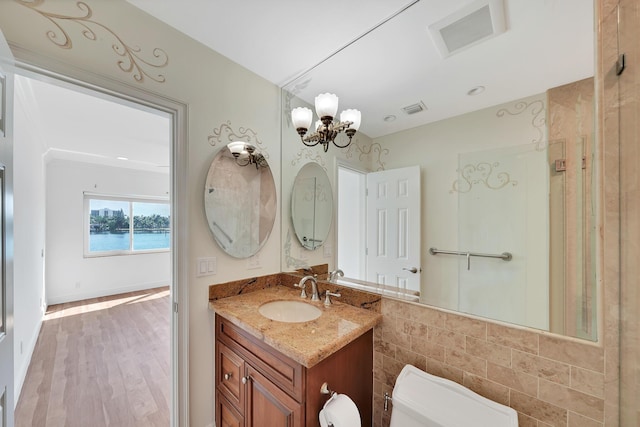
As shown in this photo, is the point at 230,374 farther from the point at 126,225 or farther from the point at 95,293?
the point at 126,225

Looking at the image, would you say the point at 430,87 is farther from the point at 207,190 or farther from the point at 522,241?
the point at 207,190

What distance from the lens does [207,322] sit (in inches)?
60.0

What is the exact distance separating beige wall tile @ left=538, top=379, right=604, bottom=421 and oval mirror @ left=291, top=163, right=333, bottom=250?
51.3 inches

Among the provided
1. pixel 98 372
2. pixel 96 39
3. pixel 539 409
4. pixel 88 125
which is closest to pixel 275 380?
pixel 539 409

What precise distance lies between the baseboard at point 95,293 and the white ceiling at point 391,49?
5177 mm

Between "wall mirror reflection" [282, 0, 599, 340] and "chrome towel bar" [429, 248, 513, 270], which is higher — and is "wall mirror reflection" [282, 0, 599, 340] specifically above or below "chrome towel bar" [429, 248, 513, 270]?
above

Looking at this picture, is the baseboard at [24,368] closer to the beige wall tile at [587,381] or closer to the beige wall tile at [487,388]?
the beige wall tile at [487,388]

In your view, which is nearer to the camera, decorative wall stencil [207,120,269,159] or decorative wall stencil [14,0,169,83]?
decorative wall stencil [14,0,169,83]

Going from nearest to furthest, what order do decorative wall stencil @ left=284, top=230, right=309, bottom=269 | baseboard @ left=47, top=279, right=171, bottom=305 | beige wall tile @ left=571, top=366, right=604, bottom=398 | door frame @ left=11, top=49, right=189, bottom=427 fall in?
beige wall tile @ left=571, top=366, right=604, bottom=398
door frame @ left=11, top=49, right=189, bottom=427
decorative wall stencil @ left=284, top=230, right=309, bottom=269
baseboard @ left=47, top=279, right=171, bottom=305

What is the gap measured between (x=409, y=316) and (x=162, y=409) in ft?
6.84

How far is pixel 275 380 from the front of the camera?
43.4 inches

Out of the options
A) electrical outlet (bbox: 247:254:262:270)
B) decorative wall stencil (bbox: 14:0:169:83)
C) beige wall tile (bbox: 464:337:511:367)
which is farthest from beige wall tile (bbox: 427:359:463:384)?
decorative wall stencil (bbox: 14:0:169:83)

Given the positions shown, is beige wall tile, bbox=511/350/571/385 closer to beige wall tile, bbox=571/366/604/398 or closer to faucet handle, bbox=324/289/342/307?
Answer: beige wall tile, bbox=571/366/604/398

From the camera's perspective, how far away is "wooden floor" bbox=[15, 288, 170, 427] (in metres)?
1.79
